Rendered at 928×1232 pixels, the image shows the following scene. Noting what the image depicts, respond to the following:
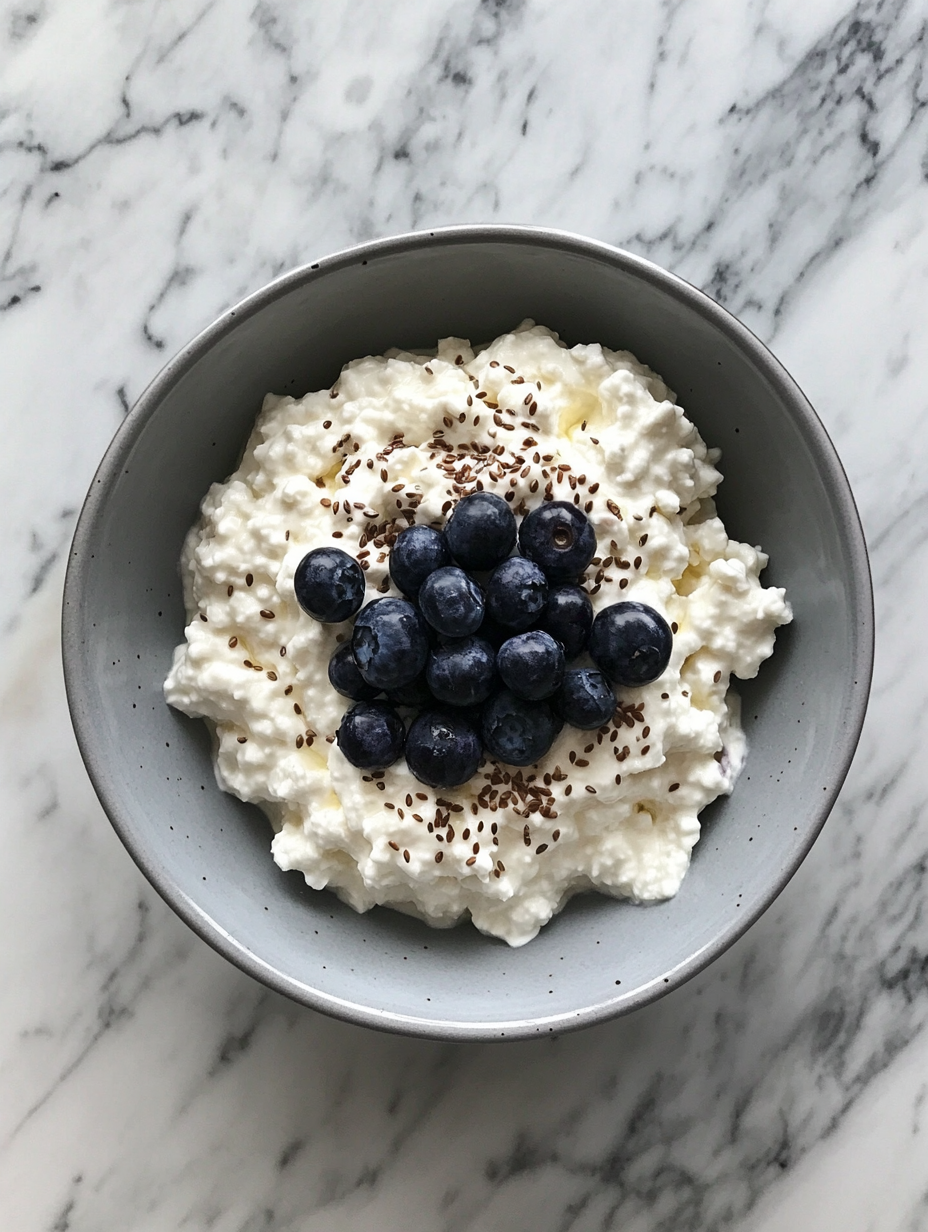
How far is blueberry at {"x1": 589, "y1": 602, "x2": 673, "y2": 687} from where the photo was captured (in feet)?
5.20

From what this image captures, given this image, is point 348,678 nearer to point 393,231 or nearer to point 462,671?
point 462,671

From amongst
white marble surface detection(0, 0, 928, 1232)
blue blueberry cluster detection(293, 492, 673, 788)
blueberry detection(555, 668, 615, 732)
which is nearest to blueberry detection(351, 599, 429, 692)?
blue blueberry cluster detection(293, 492, 673, 788)

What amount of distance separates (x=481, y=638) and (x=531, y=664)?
0.13 meters

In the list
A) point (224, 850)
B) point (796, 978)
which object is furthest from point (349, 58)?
point (796, 978)

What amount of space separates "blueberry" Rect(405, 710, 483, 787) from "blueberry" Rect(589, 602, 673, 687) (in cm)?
23

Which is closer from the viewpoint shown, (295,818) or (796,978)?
(295,818)

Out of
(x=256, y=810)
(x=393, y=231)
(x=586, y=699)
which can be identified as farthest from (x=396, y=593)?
(x=393, y=231)

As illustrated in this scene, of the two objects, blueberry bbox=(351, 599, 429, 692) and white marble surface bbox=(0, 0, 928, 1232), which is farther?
white marble surface bbox=(0, 0, 928, 1232)

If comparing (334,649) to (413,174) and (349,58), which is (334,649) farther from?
(349,58)

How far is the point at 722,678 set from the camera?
174cm

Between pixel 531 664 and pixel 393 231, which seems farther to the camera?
pixel 393 231

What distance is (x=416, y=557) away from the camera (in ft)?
5.29

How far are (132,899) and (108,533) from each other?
0.74m

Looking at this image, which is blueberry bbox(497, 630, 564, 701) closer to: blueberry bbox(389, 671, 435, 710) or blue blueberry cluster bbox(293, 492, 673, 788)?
blue blueberry cluster bbox(293, 492, 673, 788)
